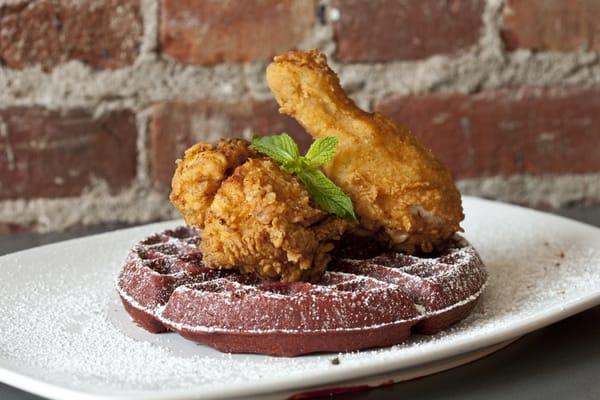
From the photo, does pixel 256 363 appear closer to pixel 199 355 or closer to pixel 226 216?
pixel 199 355

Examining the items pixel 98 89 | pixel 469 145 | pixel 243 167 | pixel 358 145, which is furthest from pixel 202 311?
pixel 469 145

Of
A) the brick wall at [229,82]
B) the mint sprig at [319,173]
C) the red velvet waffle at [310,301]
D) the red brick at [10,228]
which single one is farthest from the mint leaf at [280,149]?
the red brick at [10,228]

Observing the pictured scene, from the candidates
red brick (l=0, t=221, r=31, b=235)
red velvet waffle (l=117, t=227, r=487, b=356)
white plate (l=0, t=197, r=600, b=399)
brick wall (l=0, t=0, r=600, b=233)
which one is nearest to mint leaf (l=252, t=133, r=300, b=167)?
red velvet waffle (l=117, t=227, r=487, b=356)

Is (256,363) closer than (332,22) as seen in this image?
Yes

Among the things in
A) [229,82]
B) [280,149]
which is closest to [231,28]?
[229,82]

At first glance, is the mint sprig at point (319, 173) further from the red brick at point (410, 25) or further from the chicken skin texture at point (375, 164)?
the red brick at point (410, 25)

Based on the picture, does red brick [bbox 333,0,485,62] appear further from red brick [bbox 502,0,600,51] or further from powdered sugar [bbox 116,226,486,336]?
powdered sugar [bbox 116,226,486,336]
